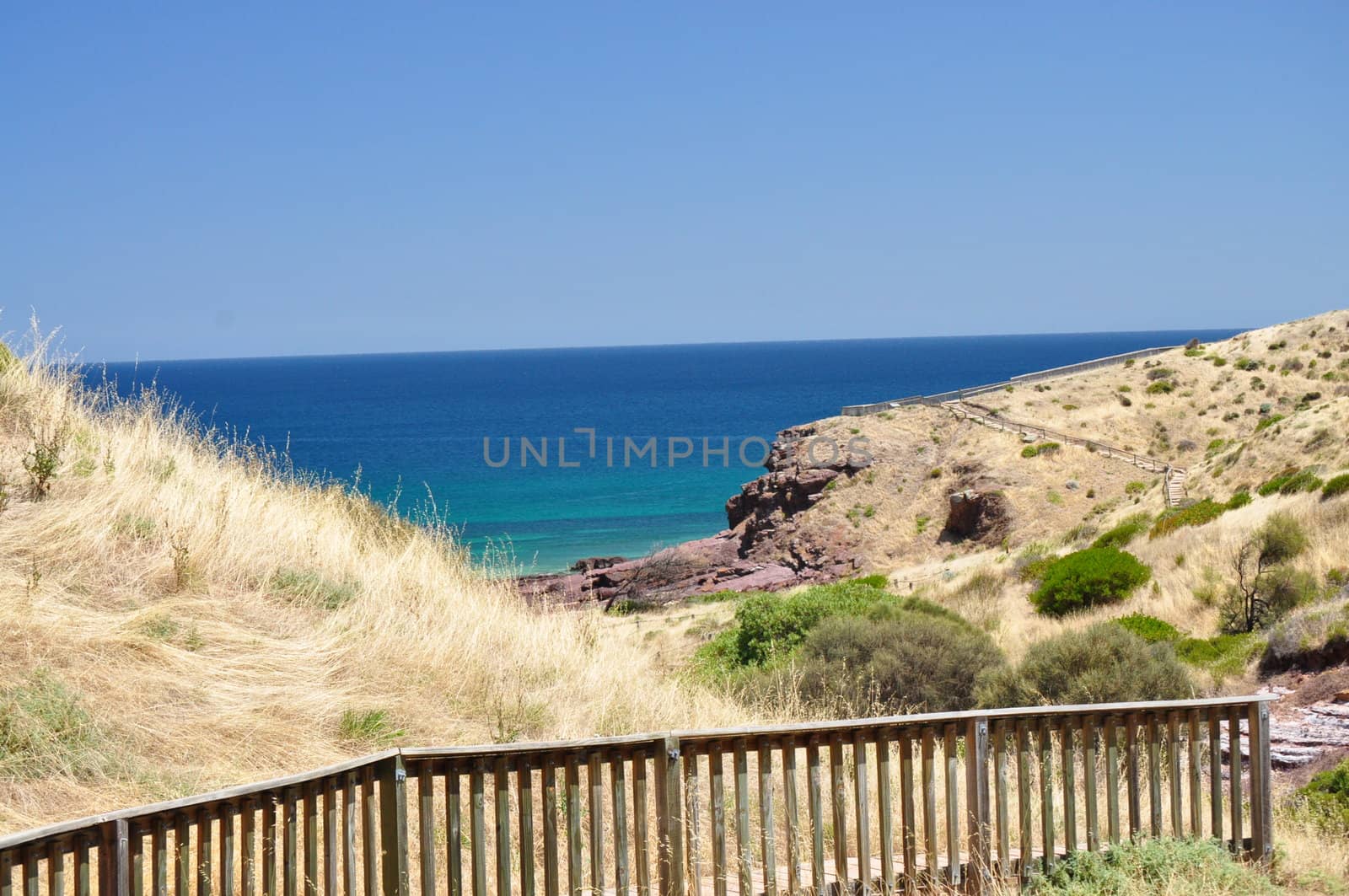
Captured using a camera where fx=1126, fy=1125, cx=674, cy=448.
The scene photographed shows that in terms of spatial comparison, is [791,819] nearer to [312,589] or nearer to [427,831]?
[427,831]

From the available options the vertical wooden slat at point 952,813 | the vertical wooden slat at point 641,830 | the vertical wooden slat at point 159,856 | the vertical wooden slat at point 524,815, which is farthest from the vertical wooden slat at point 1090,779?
the vertical wooden slat at point 159,856

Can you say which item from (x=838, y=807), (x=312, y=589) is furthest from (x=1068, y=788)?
(x=312, y=589)

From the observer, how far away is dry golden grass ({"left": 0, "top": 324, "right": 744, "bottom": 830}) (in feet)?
22.6

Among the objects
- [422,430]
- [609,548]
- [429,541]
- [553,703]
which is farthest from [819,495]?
[422,430]

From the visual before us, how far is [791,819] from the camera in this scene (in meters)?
5.66

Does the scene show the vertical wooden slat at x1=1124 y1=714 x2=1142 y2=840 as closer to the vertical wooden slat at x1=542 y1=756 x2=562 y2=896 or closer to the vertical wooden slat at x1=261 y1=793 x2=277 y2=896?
the vertical wooden slat at x1=542 y1=756 x2=562 y2=896

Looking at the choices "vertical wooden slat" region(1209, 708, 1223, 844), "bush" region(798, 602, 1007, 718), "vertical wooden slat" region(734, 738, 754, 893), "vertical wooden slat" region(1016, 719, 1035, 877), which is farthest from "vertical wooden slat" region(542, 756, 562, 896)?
"bush" region(798, 602, 1007, 718)

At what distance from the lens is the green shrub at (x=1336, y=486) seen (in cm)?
2439

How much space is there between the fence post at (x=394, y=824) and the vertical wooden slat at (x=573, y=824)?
2.54 feet

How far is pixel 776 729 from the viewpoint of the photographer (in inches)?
216

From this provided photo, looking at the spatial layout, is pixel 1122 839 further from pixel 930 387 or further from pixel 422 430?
pixel 930 387

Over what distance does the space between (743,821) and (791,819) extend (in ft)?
0.79

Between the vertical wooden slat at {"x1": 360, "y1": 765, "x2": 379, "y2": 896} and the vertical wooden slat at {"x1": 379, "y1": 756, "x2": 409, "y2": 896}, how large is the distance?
0.05 m

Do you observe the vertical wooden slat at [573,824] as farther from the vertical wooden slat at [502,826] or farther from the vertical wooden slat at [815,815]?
the vertical wooden slat at [815,815]
